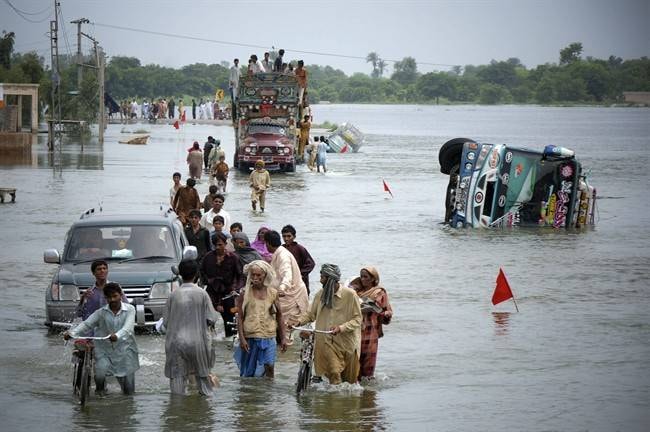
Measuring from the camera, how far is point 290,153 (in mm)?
46656

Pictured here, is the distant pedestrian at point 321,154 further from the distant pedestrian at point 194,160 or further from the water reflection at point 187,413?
the water reflection at point 187,413

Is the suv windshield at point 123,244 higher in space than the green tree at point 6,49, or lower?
lower

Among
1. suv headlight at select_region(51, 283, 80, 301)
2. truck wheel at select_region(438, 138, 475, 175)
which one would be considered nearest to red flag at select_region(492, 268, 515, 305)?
suv headlight at select_region(51, 283, 80, 301)

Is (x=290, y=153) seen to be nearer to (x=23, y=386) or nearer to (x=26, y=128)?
(x=26, y=128)

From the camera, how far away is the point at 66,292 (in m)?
14.8

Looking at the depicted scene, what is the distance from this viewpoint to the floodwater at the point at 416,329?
11.5m

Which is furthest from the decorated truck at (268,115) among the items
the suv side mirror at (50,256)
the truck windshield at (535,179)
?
the suv side mirror at (50,256)

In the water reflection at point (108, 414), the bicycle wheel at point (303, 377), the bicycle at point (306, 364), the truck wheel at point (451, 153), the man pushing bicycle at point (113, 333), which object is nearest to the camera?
the water reflection at point (108, 414)

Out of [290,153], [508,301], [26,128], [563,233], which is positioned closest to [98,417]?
[508,301]

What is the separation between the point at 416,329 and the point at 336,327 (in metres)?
5.49

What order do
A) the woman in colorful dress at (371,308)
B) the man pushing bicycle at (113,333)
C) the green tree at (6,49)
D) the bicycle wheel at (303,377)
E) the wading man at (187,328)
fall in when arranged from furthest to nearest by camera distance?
the green tree at (6,49) → the woman in colorful dress at (371,308) → the bicycle wheel at (303,377) → the man pushing bicycle at (113,333) → the wading man at (187,328)

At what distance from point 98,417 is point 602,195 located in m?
36.2

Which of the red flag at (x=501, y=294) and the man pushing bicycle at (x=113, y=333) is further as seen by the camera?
the red flag at (x=501, y=294)

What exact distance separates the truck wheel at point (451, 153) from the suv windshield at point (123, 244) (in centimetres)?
1594
